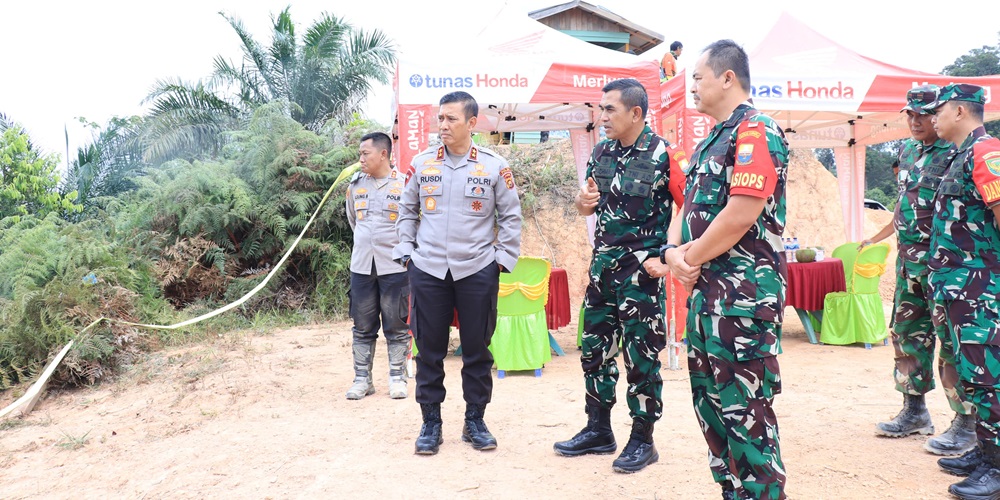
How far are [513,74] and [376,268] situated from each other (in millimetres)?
2292

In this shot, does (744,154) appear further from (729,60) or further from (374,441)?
(374,441)

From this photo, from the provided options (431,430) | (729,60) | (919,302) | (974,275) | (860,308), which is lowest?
(431,430)

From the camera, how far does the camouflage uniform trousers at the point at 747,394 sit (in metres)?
2.17

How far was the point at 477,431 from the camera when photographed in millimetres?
3609

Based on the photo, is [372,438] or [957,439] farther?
[372,438]

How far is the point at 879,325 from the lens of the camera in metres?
6.79

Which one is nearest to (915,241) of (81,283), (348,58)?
(81,283)

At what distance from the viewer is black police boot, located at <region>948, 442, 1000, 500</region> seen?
283 centimetres

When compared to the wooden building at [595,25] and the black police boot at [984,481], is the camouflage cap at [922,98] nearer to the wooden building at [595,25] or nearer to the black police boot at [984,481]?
the black police boot at [984,481]

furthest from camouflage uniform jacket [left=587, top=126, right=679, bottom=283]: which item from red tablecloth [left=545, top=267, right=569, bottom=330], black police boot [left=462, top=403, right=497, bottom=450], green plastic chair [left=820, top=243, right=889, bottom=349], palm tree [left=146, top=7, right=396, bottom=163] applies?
palm tree [left=146, top=7, right=396, bottom=163]

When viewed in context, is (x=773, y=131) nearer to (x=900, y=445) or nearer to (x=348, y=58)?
(x=900, y=445)

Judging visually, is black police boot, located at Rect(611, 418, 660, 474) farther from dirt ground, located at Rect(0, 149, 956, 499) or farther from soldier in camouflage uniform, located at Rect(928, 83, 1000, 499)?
soldier in camouflage uniform, located at Rect(928, 83, 1000, 499)

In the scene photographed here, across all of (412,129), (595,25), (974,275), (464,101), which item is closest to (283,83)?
(595,25)

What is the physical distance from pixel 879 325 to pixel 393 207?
17.2ft
